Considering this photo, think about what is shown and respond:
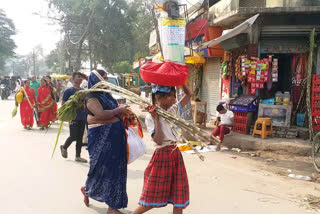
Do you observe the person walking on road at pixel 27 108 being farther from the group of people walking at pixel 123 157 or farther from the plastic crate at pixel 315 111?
the plastic crate at pixel 315 111

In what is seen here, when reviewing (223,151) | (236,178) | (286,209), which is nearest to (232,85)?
(223,151)

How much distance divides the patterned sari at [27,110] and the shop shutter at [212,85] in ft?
20.6

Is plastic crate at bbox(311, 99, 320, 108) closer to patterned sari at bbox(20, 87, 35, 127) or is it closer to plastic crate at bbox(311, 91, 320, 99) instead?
plastic crate at bbox(311, 91, 320, 99)

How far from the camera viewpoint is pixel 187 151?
6.94 m

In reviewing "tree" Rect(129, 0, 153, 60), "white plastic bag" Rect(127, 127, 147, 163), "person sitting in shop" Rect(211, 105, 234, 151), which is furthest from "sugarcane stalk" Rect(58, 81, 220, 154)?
"tree" Rect(129, 0, 153, 60)

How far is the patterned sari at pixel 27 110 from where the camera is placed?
9.90 metres

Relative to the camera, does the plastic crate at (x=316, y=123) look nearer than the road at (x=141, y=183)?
No

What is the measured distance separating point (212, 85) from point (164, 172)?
8793 millimetres

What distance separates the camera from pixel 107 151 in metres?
3.26

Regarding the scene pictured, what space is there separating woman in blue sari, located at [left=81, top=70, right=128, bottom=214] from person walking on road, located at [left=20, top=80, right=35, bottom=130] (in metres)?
7.41

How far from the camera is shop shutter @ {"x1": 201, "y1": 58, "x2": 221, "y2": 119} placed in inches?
425

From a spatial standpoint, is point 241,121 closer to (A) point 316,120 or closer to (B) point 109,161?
(A) point 316,120

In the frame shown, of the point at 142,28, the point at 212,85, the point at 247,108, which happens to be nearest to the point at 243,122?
the point at 247,108

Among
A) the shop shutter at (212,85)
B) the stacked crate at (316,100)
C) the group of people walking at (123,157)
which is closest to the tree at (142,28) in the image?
the shop shutter at (212,85)
